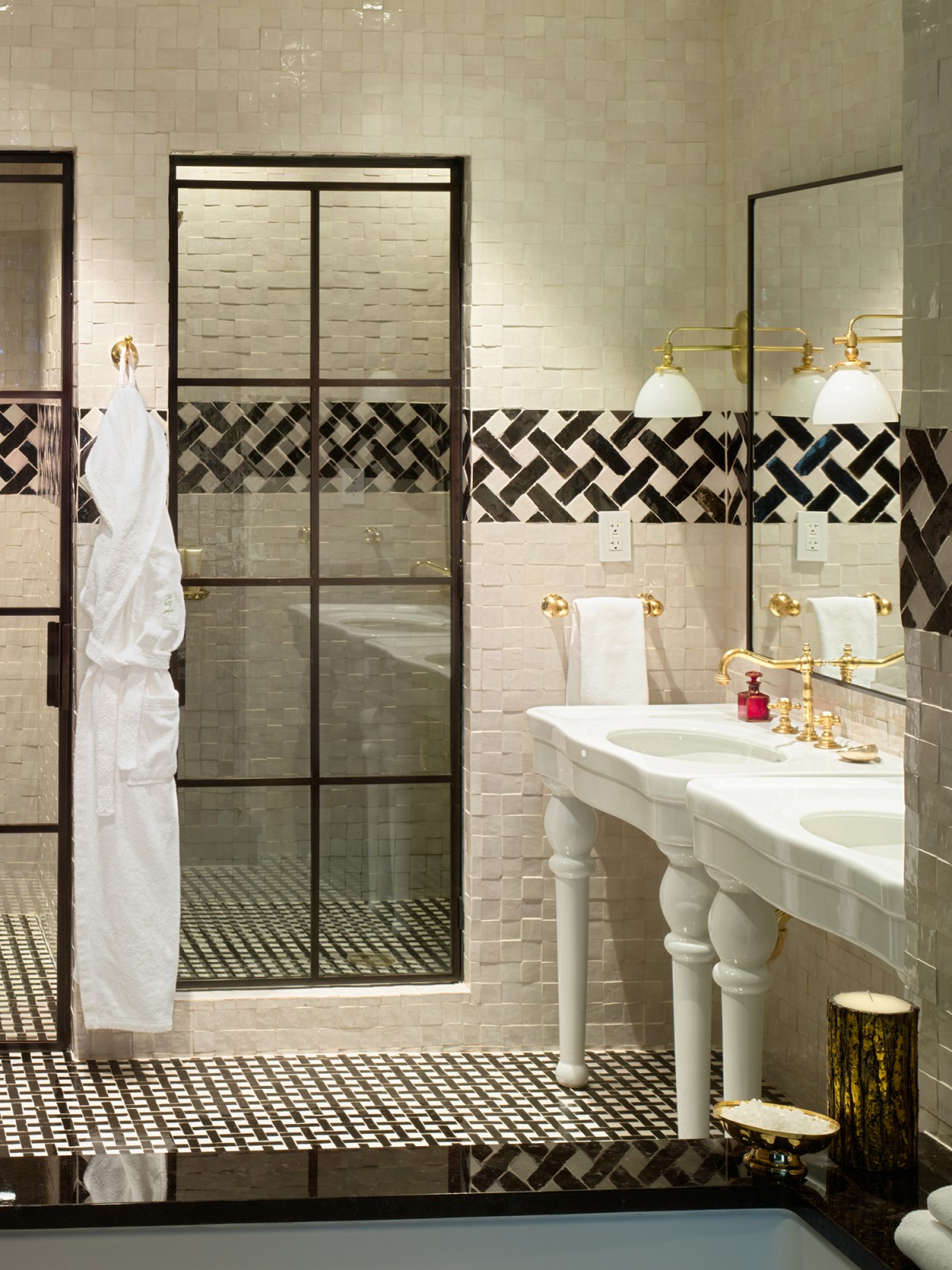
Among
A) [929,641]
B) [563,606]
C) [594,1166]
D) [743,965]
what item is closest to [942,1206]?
[594,1166]

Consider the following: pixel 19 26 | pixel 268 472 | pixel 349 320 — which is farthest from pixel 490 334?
pixel 19 26

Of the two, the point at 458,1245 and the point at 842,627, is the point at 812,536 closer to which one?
the point at 842,627

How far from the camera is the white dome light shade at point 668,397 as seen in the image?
3736 mm

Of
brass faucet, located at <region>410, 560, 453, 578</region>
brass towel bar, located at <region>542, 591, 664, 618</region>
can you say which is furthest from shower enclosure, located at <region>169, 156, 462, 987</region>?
brass towel bar, located at <region>542, 591, 664, 618</region>

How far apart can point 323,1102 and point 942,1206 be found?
98.1 inches

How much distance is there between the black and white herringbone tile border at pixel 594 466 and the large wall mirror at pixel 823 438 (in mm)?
232

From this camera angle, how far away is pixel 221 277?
3895mm

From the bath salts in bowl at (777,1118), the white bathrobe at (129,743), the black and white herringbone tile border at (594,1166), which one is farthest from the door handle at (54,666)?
the bath salts in bowl at (777,1118)

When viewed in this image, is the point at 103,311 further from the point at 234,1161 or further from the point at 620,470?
the point at 234,1161

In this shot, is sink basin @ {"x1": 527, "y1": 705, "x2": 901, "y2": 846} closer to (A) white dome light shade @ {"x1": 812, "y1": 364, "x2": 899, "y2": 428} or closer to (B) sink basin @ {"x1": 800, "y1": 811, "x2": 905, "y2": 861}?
(B) sink basin @ {"x1": 800, "y1": 811, "x2": 905, "y2": 861}

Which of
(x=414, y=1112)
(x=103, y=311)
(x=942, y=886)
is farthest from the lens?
(x=103, y=311)

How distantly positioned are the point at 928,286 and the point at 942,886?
622 mm

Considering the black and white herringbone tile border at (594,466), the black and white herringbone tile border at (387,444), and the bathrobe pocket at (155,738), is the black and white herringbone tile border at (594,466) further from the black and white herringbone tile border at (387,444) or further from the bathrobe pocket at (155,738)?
the bathrobe pocket at (155,738)

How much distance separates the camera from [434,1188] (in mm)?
1484
